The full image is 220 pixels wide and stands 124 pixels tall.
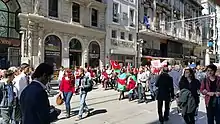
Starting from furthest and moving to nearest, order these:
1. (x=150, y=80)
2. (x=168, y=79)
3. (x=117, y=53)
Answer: (x=117, y=53) < (x=150, y=80) < (x=168, y=79)

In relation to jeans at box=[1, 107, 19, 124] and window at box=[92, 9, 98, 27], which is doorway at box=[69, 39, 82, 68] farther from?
jeans at box=[1, 107, 19, 124]

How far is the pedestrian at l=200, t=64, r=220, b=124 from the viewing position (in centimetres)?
618

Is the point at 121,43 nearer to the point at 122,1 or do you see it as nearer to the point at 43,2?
the point at 122,1

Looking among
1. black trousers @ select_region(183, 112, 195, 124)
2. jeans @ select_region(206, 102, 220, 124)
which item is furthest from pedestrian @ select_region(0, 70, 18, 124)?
jeans @ select_region(206, 102, 220, 124)

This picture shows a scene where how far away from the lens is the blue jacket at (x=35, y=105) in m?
3.29

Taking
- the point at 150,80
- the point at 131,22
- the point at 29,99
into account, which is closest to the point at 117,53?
the point at 131,22

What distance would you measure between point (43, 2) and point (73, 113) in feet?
43.4

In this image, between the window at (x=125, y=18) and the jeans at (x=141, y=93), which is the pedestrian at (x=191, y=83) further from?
the window at (x=125, y=18)

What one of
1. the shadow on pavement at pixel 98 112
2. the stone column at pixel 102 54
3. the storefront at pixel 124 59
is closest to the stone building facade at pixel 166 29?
the storefront at pixel 124 59

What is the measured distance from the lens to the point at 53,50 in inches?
858

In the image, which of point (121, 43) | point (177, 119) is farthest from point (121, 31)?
point (177, 119)

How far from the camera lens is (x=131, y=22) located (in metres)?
30.8

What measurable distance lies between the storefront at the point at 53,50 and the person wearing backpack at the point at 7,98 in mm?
14763

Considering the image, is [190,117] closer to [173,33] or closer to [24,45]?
[24,45]
